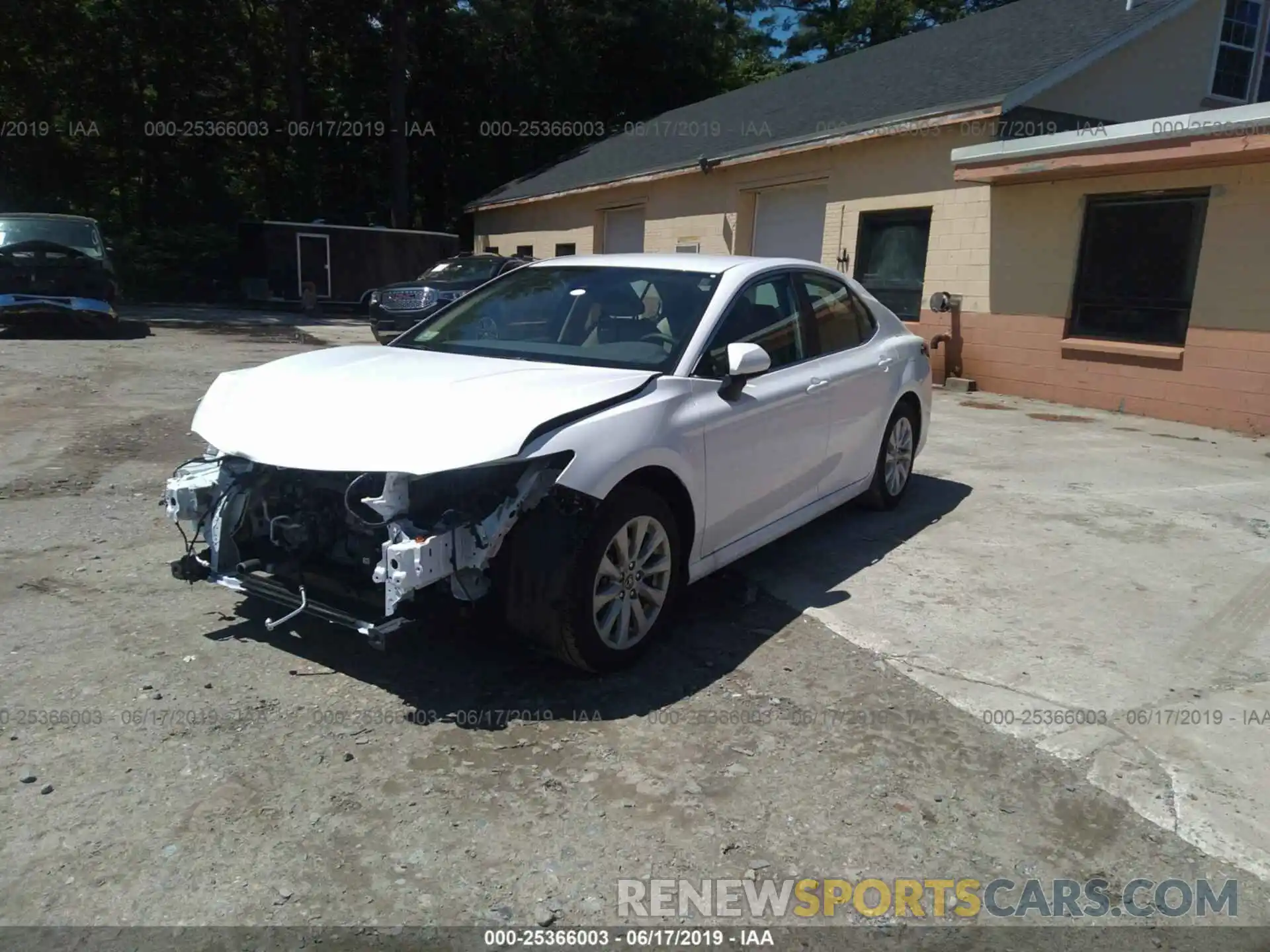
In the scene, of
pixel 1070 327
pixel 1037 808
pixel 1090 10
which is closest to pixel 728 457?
pixel 1037 808

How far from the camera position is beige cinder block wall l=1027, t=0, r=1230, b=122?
40.0 ft

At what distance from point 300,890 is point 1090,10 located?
626 inches

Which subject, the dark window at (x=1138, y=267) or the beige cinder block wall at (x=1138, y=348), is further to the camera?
the dark window at (x=1138, y=267)

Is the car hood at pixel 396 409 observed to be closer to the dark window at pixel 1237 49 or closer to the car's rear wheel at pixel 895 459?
the car's rear wheel at pixel 895 459

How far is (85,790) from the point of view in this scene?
9.47ft

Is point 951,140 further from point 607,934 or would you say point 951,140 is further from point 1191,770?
point 607,934

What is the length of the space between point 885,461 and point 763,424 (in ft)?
6.13

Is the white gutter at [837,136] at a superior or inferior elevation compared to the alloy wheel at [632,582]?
superior

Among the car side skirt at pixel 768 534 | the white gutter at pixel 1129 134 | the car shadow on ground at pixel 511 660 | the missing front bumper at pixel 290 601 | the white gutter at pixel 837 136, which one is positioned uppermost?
the white gutter at pixel 837 136

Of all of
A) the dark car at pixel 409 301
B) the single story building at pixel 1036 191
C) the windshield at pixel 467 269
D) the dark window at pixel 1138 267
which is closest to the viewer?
the single story building at pixel 1036 191

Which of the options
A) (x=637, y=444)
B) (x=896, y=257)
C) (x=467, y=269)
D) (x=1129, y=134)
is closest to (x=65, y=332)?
(x=467, y=269)

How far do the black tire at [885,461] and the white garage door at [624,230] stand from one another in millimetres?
14155

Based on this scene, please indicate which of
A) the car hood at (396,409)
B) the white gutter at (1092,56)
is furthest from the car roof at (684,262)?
the white gutter at (1092,56)

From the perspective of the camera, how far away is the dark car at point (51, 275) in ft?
43.7
